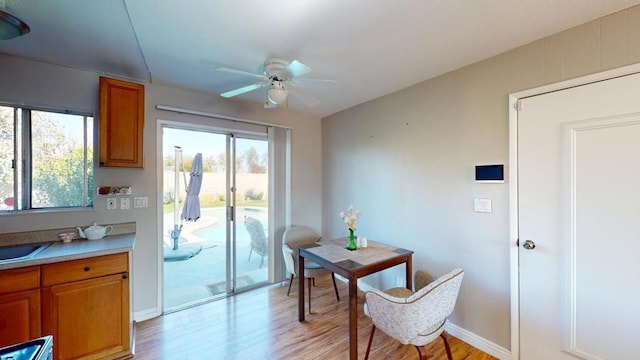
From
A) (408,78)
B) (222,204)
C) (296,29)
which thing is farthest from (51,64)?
(408,78)

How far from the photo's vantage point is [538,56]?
1878mm

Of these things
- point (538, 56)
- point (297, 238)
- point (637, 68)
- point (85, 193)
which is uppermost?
point (538, 56)

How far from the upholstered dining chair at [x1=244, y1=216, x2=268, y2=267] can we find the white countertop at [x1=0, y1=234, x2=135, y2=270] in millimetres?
1345

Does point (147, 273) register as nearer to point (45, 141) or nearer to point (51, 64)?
point (45, 141)

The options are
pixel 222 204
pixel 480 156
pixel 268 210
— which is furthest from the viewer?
pixel 268 210

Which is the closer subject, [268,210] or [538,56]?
[538,56]

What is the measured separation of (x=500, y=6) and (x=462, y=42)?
39cm

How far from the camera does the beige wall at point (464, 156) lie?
174 centimetres

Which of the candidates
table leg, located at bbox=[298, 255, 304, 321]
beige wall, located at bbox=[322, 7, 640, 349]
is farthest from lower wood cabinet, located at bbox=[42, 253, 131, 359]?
beige wall, located at bbox=[322, 7, 640, 349]

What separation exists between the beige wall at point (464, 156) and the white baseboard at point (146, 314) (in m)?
2.49

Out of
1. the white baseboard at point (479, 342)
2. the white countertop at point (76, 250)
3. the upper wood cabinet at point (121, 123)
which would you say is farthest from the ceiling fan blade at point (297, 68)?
the white baseboard at point (479, 342)

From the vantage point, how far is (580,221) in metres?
1.70

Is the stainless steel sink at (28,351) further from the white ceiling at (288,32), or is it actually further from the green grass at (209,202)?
the green grass at (209,202)

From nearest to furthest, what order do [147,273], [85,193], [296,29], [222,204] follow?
[296,29] → [85,193] → [147,273] → [222,204]
